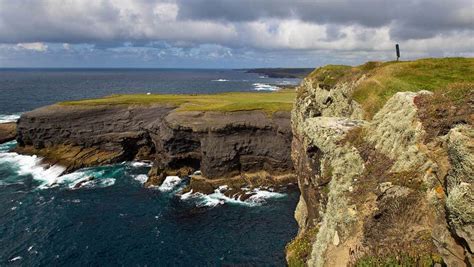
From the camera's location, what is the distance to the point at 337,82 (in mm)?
46312

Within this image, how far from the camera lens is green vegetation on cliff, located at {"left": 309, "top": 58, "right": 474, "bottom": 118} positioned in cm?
3547

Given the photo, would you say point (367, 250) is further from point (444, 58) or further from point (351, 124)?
point (444, 58)

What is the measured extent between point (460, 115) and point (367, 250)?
23.1ft

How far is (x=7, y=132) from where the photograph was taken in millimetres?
97500

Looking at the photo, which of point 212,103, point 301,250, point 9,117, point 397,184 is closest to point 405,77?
point 301,250

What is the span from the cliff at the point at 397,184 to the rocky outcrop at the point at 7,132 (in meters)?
94.8

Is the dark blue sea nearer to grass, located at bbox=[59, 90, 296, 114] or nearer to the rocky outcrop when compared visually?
grass, located at bbox=[59, 90, 296, 114]

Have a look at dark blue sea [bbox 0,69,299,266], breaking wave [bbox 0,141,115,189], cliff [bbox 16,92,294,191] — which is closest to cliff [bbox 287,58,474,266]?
dark blue sea [bbox 0,69,299,266]

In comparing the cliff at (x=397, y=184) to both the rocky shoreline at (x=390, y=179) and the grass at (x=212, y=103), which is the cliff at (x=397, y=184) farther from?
the grass at (x=212, y=103)

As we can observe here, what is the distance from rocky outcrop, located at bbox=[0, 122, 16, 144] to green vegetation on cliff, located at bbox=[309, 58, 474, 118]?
86.5 metres

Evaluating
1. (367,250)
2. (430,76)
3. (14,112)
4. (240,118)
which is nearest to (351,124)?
(367,250)

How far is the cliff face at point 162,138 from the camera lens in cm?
6738

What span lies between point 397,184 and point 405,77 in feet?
81.8

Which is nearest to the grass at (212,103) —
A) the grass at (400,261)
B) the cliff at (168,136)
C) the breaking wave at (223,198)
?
the cliff at (168,136)
